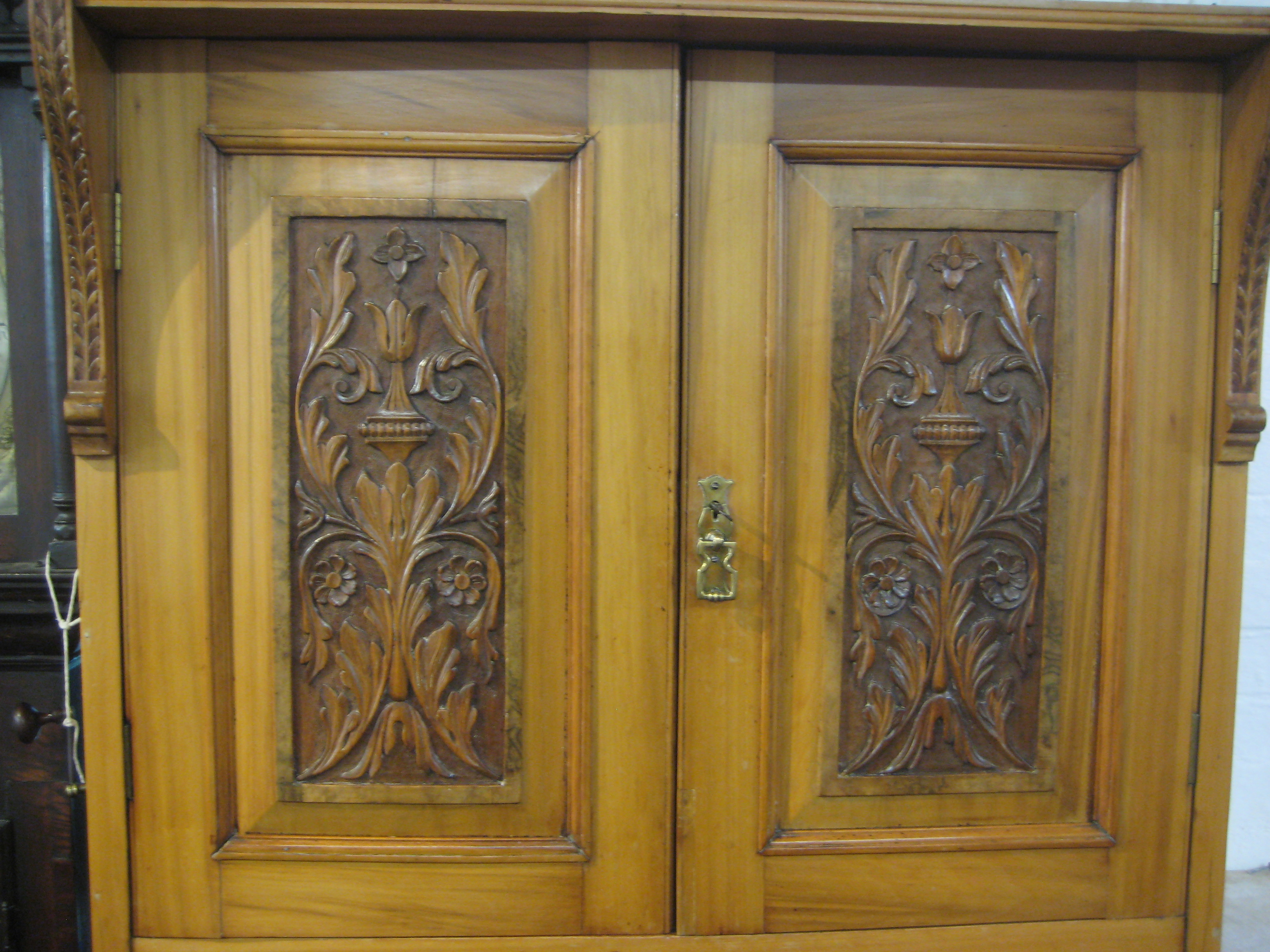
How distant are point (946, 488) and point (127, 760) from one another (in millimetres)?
1103

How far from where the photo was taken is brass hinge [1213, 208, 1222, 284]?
3.28 ft

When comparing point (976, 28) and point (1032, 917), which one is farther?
point (1032, 917)

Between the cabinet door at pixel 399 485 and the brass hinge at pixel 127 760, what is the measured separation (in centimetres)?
1

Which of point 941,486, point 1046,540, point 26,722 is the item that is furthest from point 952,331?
point 26,722

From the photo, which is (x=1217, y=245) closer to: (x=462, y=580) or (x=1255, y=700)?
(x=1255, y=700)

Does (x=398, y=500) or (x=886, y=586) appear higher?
(x=398, y=500)

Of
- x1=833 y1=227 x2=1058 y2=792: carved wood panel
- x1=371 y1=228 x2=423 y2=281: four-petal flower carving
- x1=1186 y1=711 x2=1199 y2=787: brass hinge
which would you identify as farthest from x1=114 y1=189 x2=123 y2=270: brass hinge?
x1=1186 y1=711 x2=1199 y2=787: brass hinge

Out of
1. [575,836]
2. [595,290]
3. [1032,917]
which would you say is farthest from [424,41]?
[1032,917]

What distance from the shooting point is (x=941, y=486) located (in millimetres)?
1011

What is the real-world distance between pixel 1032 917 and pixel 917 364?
0.76 metres

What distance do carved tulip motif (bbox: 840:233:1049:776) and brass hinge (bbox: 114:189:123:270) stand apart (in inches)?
36.4

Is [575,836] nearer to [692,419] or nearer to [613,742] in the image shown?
[613,742]

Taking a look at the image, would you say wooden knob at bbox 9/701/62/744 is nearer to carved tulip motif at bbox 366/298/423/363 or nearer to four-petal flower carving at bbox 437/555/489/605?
four-petal flower carving at bbox 437/555/489/605

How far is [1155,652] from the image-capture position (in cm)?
103
